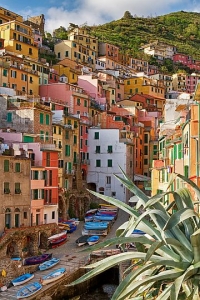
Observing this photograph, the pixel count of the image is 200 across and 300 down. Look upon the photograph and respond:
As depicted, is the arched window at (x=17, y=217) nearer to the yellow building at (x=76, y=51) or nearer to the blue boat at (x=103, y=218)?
the blue boat at (x=103, y=218)

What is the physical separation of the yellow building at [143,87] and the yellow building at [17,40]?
80.8 feet

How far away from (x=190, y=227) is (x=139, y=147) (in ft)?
195

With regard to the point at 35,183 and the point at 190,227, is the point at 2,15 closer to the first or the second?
the point at 35,183

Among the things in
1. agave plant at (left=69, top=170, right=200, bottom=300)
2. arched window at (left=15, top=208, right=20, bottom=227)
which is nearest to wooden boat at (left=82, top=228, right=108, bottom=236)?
arched window at (left=15, top=208, right=20, bottom=227)

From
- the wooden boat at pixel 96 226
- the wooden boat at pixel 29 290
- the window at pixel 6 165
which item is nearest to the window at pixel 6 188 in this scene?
the window at pixel 6 165

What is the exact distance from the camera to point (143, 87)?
318 feet

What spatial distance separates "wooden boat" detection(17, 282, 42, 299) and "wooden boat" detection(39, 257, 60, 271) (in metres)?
3.40

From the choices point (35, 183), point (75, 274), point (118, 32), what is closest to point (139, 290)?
point (75, 274)

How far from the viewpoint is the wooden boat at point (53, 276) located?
30.8 m

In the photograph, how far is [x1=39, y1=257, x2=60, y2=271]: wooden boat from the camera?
110 feet

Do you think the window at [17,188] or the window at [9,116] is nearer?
the window at [17,188]

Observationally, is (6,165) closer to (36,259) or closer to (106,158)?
(36,259)

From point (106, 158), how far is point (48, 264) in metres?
29.2

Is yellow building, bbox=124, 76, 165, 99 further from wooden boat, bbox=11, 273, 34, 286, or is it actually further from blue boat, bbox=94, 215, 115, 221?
wooden boat, bbox=11, 273, 34, 286
